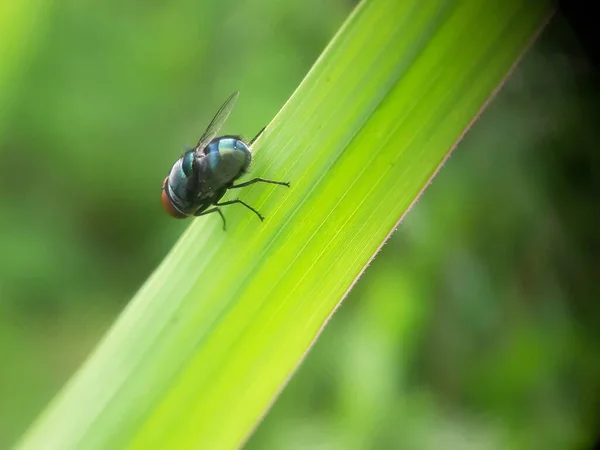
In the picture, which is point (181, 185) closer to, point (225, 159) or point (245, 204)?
point (225, 159)

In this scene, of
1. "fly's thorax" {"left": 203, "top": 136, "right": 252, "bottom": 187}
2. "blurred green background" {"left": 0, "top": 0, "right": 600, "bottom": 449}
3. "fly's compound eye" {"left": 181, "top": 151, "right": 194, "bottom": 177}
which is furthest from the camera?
"blurred green background" {"left": 0, "top": 0, "right": 600, "bottom": 449}

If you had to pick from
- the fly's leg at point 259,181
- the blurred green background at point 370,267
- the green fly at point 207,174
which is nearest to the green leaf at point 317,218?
the fly's leg at point 259,181

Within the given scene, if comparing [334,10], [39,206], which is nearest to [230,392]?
[334,10]

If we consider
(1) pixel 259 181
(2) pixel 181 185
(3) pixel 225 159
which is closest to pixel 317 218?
(1) pixel 259 181

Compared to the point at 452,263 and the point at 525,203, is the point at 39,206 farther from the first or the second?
the point at 525,203

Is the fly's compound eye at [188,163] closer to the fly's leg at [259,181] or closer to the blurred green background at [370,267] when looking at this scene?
the fly's leg at [259,181]

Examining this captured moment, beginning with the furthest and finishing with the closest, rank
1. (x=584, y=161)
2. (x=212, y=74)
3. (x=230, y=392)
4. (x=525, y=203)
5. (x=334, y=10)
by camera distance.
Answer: (x=212, y=74) → (x=334, y=10) → (x=525, y=203) → (x=584, y=161) → (x=230, y=392)

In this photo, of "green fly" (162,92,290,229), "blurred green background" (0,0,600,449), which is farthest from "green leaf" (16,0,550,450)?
"blurred green background" (0,0,600,449)

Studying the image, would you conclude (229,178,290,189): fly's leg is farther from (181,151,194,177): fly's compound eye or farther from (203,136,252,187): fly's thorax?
(181,151,194,177): fly's compound eye
